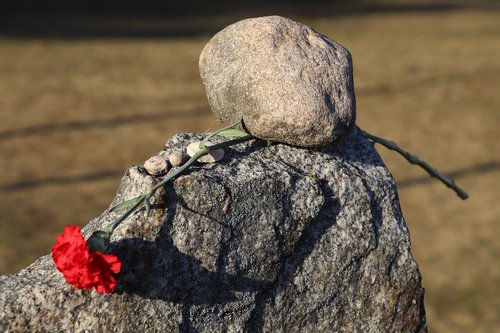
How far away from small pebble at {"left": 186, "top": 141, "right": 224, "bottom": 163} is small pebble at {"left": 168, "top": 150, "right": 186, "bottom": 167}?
1.5 inches

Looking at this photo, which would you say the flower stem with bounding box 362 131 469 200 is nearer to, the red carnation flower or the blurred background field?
the red carnation flower

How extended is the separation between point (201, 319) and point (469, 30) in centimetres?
1435

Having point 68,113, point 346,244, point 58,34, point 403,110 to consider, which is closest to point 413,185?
point 403,110

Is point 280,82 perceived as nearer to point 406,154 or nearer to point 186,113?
point 406,154

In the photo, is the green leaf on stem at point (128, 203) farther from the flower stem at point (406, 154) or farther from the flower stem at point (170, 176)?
the flower stem at point (406, 154)

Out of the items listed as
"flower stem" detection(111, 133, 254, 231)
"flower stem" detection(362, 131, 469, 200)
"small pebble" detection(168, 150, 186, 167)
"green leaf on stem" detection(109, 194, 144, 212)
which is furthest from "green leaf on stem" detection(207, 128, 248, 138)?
"flower stem" detection(362, 131, 469, 200)

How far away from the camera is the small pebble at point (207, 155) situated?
2.04m

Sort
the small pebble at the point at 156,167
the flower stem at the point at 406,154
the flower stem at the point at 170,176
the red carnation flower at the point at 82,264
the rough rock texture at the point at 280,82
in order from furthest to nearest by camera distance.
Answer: the flower stem at the point at 406,154
the rough rock texture at the point at 280,82
the small pebble at the point at 156,167
the flower stem at the point at 170,176
the red carnation flower at the point at 82,264

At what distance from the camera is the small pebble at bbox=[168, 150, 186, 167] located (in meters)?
1.99

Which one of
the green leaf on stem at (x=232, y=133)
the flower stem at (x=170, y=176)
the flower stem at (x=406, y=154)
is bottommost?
the flower stem at (x=406, y=154)

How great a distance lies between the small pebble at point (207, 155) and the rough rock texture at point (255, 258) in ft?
0.07

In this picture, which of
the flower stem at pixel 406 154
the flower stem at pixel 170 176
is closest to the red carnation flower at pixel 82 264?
the flower stem at pixel 170 176

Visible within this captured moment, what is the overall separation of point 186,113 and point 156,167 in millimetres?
7299

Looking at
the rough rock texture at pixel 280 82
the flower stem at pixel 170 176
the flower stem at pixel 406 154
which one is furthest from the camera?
the flower stem at pixel 406 154
